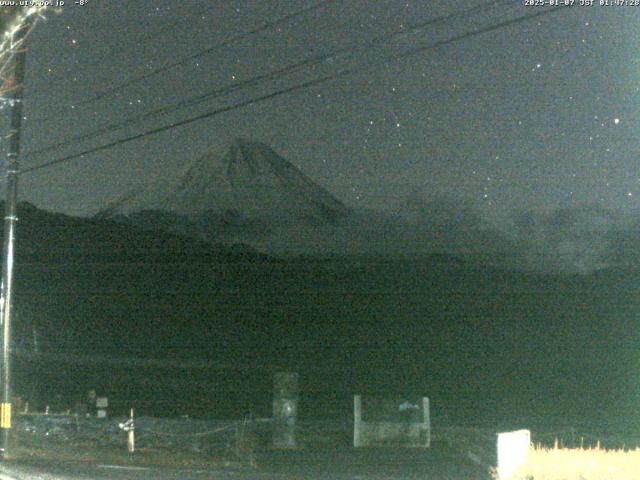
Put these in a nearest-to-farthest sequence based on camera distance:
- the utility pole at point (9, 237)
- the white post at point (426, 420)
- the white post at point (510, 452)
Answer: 1. the white post at point (510, 452)
2. the utility pole at point (9, 237)
3. the white post at point (426, 420)

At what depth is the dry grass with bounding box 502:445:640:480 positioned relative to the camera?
13.7 meters

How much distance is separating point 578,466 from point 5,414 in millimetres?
12096

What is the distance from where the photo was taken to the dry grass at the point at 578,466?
13.7 meters

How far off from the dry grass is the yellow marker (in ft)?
35.9

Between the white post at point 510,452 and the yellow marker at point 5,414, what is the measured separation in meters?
10.6

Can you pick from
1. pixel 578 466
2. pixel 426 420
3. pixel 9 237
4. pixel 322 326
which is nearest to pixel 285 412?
pixel 426 420

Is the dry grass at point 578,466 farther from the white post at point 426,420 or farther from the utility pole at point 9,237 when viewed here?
the utility pole at point 9,237

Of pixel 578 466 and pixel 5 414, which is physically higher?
pixel 5 414

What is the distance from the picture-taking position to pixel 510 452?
1548 cm

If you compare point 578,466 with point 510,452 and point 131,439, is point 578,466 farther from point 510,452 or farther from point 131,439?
point 131,439

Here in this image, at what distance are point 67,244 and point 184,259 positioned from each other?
1591 centimetres

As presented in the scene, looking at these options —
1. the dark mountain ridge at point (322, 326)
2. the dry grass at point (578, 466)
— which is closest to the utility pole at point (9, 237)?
the dry grass at point (578, 466)

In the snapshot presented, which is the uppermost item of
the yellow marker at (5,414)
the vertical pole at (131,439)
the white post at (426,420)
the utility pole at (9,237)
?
the utility pole at (9,237)

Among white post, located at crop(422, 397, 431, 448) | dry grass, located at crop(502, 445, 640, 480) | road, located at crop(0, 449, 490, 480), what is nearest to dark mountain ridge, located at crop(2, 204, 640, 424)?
white post, located at crop(422, 397, 431, 448)
